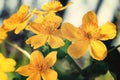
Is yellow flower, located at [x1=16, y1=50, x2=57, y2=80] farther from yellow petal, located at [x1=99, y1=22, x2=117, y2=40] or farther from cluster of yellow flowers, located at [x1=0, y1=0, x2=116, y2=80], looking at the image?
yellow petal, located at [x1=99, y1=22, x2=117, y2=40]

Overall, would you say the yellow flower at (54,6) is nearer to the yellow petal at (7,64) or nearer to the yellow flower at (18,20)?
the yellow flower at (18,20)

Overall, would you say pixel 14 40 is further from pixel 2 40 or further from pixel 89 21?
pixel 89 21

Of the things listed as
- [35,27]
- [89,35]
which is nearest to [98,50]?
[89,35]

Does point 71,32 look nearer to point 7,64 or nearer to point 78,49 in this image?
point 78,49

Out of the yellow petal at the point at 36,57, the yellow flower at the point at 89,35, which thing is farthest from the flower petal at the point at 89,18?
the yellow petal at the point at 36,57

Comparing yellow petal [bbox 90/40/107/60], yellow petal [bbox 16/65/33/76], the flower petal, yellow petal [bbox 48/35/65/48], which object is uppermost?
the flower petal

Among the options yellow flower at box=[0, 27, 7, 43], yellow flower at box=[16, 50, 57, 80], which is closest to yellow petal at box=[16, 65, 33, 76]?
yellow flower at box=[16, 50, 57, 80]

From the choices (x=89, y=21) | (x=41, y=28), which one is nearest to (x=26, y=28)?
(x=41, y=28)
